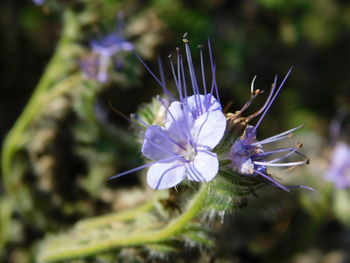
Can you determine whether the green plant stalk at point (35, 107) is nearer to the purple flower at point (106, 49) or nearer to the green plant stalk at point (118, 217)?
the purple flower at point (106, 49)

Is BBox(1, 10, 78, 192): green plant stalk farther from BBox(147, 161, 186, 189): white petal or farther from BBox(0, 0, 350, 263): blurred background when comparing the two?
BBox(147, 161, 186, 189): white petal

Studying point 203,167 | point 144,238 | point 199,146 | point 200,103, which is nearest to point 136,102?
point 144,238

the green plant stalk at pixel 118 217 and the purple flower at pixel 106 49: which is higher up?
the purple flower at pixel 106 49

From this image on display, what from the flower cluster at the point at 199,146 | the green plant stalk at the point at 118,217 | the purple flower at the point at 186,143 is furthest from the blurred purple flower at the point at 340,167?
the purple flower at the point at 186,143

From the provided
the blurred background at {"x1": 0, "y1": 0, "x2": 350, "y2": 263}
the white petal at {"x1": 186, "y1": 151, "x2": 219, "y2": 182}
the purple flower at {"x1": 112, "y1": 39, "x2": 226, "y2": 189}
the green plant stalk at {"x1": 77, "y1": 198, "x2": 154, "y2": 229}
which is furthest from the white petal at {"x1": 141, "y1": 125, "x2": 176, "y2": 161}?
the blurred background at {"x1": 0, "y1": 0, "x2": 350, "y2": 263}

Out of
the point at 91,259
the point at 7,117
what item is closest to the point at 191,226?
the point at 91,259

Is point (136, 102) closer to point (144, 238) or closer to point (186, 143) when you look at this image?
point (144, 238)
